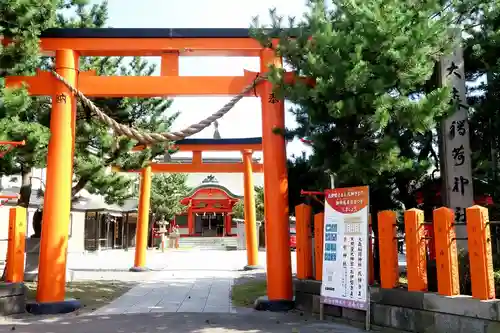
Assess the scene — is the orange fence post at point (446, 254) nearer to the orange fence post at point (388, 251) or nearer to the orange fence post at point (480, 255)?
the orange fence post at point (480, 255)

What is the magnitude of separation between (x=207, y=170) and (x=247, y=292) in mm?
6559

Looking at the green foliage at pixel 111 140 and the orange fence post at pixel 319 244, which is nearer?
the orange fence post at pixel 319 244

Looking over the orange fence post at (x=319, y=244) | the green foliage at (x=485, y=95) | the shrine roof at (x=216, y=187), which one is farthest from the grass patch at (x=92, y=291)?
the shrine roof at (x=216, y=187)

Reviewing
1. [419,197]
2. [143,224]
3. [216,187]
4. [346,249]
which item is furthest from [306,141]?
[216,187]

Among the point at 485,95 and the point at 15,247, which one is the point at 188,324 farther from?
the point at 485,95

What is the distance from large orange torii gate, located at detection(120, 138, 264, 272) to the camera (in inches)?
595

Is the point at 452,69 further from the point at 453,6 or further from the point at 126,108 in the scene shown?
the point at 126,108

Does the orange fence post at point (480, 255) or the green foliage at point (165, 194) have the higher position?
the green foliage at point (165, 194)

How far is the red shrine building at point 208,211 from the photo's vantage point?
123ft

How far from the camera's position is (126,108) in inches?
454

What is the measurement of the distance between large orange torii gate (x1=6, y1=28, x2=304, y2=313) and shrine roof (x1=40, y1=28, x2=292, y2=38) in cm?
2

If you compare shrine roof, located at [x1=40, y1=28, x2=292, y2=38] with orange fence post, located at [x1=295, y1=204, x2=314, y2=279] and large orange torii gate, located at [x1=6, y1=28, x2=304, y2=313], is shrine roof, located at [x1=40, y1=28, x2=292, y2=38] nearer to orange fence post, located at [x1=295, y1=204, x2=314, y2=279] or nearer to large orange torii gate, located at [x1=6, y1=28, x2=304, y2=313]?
large orange torii gate, located at [x1=6, y1=28, x2=304, y2=313]

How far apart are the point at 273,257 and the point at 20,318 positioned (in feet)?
12.8

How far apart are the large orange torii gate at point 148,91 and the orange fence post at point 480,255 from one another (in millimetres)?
3231
